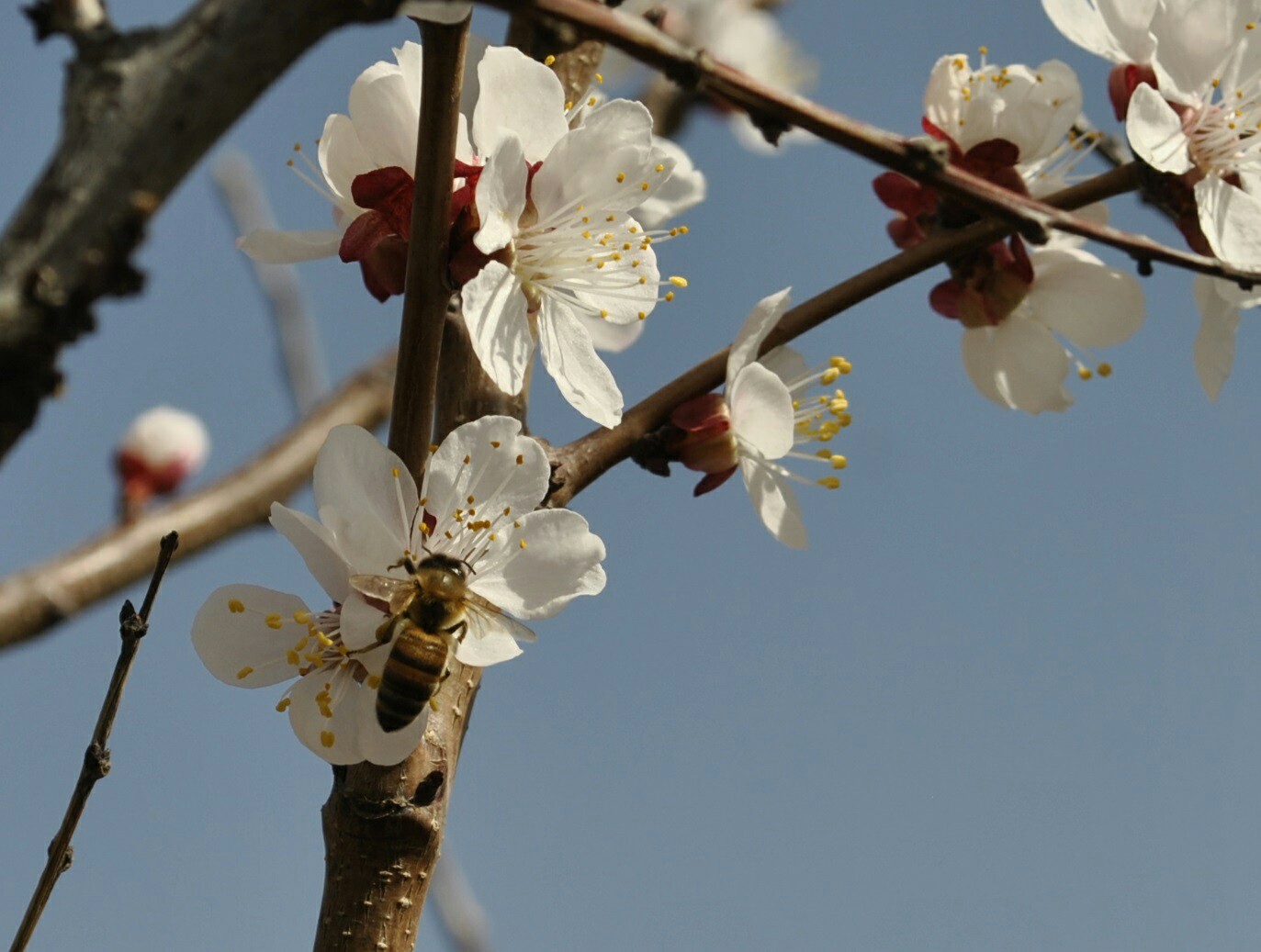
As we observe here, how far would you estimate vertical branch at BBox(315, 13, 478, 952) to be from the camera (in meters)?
0.96

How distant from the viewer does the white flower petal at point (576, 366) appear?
44.8 inches

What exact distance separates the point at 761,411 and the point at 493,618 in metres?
0.31

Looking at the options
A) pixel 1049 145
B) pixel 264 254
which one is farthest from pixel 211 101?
pixel 1049 145

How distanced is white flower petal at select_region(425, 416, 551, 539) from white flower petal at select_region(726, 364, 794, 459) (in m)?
0.20

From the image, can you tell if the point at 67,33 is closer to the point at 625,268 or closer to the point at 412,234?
the point at 412,234

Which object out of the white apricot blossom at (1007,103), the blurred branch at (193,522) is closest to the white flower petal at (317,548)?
the white apricot blossom at (1007,103)

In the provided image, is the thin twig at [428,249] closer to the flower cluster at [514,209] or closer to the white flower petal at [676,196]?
the flower cluster at [514,209]

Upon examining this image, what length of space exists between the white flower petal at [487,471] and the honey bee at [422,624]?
0.05m

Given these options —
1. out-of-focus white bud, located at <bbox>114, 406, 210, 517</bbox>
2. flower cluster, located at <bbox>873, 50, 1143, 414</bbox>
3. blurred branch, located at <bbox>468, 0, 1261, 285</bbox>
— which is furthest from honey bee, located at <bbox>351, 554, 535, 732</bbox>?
out-of-focus white bud, located at <bbox>114, 406, 210, 517</bbox>

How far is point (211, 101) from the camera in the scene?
0.82 metres

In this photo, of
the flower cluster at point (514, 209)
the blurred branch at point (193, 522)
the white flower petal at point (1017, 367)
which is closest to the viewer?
the flower cluster at point (514, 209)

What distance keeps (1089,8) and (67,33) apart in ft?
3.43

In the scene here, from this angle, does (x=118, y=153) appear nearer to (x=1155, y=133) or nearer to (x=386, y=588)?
(x=386, y=588)

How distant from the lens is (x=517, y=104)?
1.09 meters
